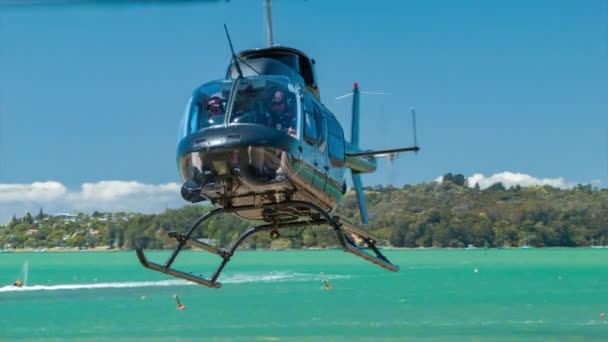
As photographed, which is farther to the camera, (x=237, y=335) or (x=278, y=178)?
(x=237, y=335)

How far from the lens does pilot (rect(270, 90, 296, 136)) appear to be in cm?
1012

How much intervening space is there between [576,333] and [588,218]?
155299mm

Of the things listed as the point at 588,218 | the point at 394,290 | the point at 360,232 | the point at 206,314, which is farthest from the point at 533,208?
the point at 360,232

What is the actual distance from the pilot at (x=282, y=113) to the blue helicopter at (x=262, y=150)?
0.4 inches

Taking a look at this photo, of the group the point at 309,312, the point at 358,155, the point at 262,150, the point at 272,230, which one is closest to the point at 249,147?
the point at 262,150

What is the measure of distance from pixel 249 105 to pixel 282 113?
379 mm

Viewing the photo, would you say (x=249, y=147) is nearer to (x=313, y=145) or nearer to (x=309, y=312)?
(x=313, y=145)

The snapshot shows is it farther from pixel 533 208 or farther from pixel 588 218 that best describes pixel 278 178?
pixel 588 218

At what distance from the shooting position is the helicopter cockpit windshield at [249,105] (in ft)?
33.0

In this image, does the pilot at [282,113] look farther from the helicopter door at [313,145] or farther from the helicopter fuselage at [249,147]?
the helicopter door at [313,145]

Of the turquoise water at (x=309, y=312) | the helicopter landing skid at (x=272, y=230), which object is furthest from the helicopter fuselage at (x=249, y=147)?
the turquoise water at (x=309, y=312)

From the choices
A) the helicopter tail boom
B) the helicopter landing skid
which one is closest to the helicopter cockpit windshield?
the helicopter landing skid

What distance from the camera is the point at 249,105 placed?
33.2ft

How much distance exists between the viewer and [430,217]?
179250 millimetres
